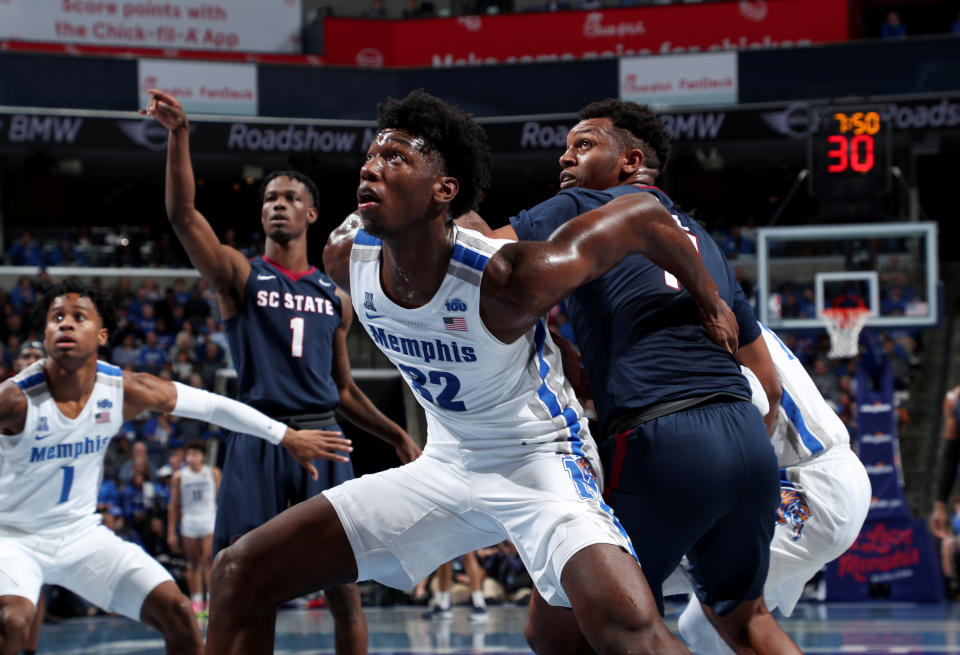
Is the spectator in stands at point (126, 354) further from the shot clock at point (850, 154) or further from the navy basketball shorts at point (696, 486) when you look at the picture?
the navy basketball shorts at point (696, 486)

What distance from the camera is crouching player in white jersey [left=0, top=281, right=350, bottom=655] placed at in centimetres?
495

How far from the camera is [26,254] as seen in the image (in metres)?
19.9

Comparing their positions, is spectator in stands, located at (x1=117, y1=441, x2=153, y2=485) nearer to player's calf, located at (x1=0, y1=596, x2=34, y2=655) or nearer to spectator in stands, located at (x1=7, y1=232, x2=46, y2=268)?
spectator in stands, located at (x1=7, y1=232, x2=46, y2=268)

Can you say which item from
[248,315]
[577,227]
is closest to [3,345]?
[248,315]

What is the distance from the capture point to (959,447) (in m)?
6.79

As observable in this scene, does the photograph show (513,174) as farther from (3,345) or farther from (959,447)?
(959,447)

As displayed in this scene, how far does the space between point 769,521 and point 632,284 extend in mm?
914

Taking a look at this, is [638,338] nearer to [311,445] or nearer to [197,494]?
[311,445]

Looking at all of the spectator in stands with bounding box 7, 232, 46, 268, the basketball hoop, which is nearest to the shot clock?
the basketball hoop

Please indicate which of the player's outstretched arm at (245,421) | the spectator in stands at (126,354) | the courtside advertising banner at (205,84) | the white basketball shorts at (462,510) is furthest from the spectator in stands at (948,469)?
the courtside advertising banner at (205,84)

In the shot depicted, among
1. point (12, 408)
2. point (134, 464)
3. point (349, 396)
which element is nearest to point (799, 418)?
point (349, 396)

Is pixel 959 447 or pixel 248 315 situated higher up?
pixel 248 315

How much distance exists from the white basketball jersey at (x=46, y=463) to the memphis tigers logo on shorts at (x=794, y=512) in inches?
130

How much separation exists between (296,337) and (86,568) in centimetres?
148
